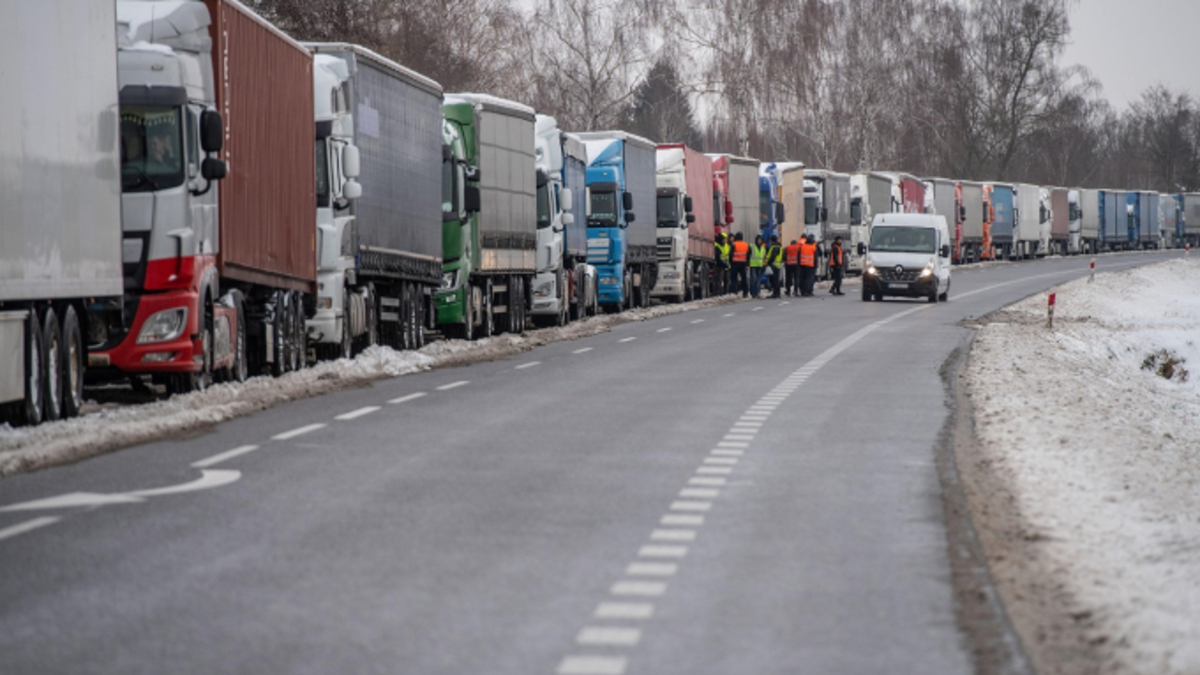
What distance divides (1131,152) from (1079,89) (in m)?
77.2

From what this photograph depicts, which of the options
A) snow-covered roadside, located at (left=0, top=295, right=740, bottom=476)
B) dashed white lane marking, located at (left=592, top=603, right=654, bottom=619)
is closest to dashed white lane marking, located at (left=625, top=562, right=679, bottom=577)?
dashed white lane marking, located at (left=592, top=603, right=654, bottom=619)

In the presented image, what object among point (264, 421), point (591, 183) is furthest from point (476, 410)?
point (591, 183)

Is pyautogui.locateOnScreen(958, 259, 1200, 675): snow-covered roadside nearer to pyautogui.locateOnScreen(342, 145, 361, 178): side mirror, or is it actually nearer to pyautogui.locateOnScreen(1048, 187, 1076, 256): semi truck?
pyautogui.locateOnScreen(342, 145, 361, 178): side mirror

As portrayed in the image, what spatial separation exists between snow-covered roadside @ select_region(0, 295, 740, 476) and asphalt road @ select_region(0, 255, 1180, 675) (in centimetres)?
35

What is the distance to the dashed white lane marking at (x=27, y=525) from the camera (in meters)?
8.91

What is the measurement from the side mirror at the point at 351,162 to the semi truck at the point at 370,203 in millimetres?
12

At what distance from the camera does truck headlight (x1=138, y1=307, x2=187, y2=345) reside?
16609mm

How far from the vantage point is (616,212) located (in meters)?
40.8

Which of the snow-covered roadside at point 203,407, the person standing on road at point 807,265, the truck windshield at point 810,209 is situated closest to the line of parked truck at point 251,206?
the snow-covered roadside at point 203,407

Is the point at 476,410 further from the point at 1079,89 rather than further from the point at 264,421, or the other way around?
the point at 1079,89

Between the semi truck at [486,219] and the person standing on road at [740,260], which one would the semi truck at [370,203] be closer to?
the semi truck at [486,219]

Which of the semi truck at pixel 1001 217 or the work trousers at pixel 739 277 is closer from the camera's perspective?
the work trousers at pixel 739 277

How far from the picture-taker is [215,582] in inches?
300

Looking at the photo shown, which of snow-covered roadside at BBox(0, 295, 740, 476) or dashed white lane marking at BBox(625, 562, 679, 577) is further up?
snow-covered roadside at BBox(0, 295, 740, 476)
